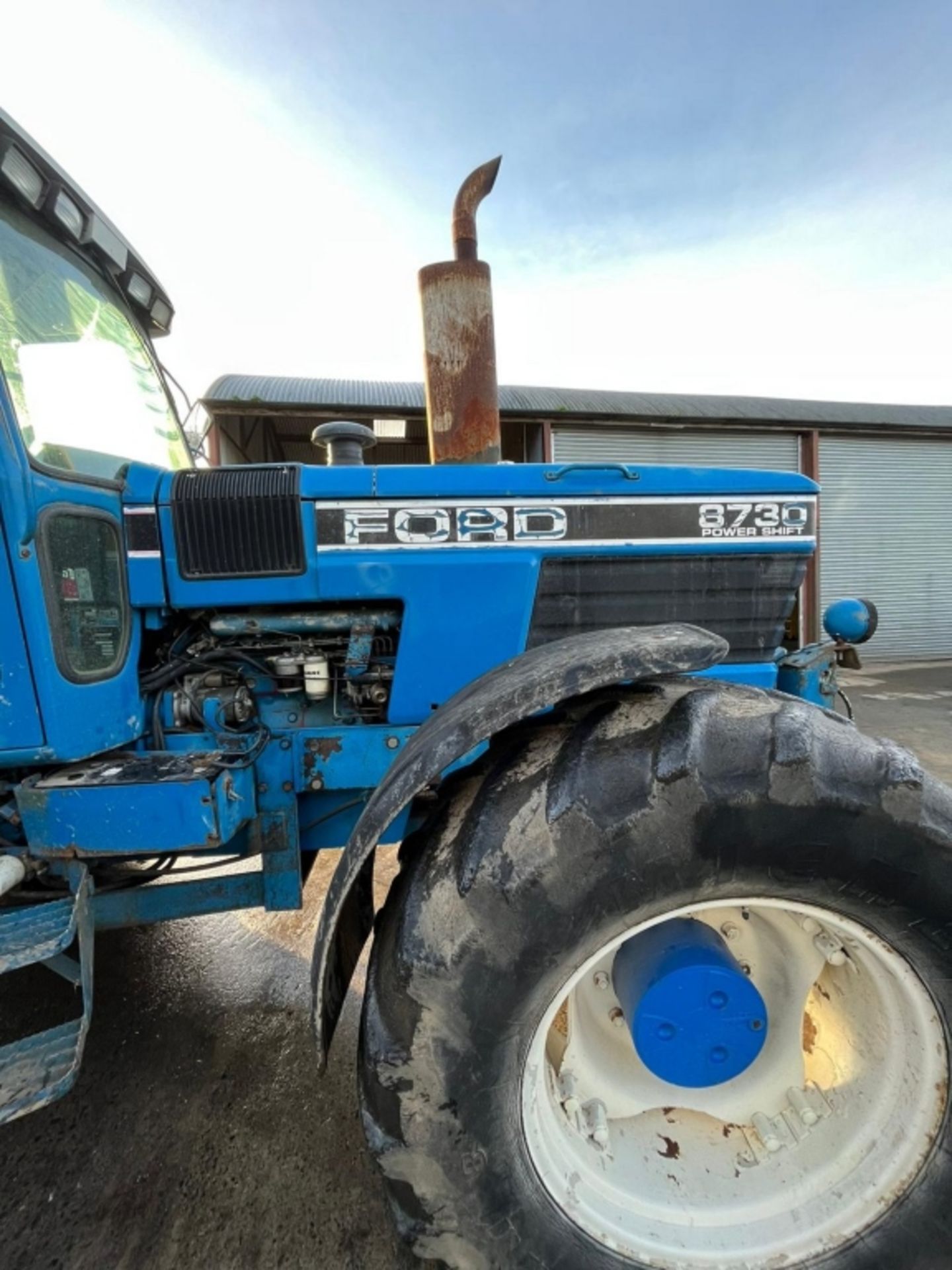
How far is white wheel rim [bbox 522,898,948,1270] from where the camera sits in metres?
1.24

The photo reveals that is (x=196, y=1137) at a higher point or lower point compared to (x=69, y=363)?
lower

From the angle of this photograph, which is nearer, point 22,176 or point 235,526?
point 22,176

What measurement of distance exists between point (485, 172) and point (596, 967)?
250 centimetres

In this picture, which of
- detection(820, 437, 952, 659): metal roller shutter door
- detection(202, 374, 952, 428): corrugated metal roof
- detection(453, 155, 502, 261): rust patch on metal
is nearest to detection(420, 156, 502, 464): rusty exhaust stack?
detection(453, 155, 502, 261): rust patch on metal

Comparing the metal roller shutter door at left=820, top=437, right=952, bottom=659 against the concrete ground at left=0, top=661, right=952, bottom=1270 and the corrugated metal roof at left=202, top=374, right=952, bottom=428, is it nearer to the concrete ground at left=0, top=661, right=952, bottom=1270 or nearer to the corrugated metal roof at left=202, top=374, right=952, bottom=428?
the corrugated metal roof at left=202, top=374, right=952, bottom=428

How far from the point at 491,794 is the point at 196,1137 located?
1558mm

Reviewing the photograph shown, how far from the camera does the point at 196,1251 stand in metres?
1.49

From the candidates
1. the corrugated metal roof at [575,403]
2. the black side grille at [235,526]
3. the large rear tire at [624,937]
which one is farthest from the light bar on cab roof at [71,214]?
the corrugated metal roof at [575,403]

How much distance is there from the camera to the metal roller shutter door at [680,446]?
9992mm

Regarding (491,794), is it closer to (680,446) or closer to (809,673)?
(809,673)

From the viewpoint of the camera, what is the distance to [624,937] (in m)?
1.17

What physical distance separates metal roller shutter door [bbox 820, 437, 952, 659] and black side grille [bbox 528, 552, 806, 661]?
33.0 ft

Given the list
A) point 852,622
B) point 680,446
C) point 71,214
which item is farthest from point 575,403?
point 71,214

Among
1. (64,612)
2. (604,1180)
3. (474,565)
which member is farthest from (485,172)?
(604,1180)
